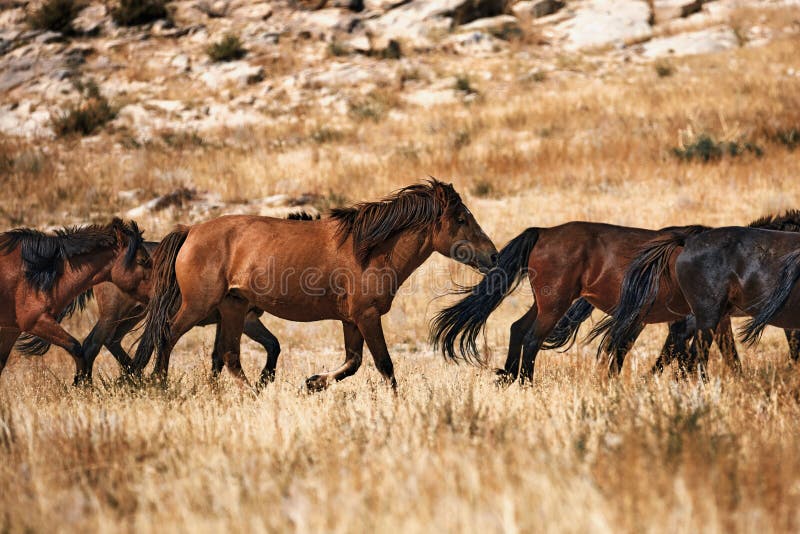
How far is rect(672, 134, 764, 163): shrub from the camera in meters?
15.9

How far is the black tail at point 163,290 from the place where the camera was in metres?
6.95

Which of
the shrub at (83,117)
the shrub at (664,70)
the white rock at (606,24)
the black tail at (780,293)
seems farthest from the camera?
the white rock at (606,24)

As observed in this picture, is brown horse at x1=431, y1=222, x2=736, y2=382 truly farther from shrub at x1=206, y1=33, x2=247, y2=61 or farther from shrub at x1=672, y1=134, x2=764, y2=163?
shrub at x1=206, y1=33, x2=247, y2=61

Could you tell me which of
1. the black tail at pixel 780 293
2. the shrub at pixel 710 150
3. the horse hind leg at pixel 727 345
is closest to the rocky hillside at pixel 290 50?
the shrub at pixel 710 150

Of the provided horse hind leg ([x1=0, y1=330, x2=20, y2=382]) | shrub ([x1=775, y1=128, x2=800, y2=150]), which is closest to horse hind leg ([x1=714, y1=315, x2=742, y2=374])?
horse hind leg ([x1=0, y1=330, x2=20, y2=382])

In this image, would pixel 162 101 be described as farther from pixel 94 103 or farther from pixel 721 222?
pixel 721 222

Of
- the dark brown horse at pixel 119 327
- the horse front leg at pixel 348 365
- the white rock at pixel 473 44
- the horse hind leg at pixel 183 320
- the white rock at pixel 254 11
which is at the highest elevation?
the horse hind leg at pixel 183 320

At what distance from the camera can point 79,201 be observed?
15.9 meters

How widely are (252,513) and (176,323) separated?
3.81 meters

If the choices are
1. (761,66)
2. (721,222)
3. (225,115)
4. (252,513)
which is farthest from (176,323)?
(761,66)

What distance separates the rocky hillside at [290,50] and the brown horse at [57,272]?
12647mm

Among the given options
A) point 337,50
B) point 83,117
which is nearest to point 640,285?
point 83,117

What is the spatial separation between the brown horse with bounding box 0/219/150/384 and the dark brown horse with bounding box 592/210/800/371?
4.26 m

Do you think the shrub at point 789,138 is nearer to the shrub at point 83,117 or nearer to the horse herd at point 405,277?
the horse herd at point 405,277
